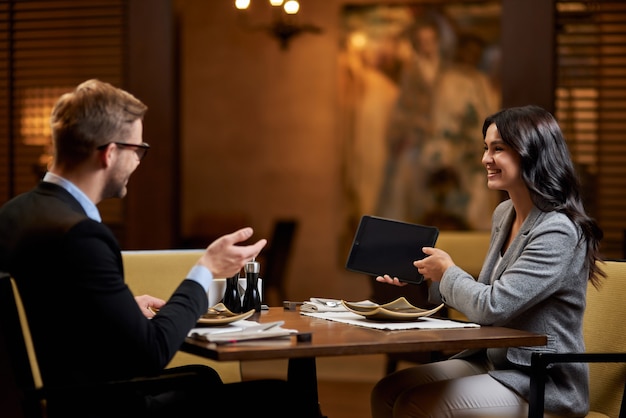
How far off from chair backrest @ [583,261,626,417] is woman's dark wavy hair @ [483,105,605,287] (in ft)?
0.63

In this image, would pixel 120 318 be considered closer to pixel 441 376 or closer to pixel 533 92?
pixel 441 376

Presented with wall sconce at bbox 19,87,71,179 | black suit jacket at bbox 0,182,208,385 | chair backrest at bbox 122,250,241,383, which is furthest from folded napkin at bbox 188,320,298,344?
wall sconce at bbox 19,87,71,179

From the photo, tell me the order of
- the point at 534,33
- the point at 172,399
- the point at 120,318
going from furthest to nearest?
the point at 534,33 → the point at 172,399 → the point at 120,318

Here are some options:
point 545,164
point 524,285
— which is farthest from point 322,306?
point 545,164

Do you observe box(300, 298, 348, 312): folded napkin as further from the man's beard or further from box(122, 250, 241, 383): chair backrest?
the man's beard

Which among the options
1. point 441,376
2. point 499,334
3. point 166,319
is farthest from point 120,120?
point 441,376

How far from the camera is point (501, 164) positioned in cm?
299

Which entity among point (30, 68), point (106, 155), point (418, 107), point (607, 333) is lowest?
point (607, 333)

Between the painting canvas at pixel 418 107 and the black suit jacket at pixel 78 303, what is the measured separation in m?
6.73

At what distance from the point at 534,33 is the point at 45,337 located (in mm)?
3348

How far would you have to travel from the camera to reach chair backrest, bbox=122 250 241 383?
11.4ft

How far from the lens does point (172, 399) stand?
2.55 metres

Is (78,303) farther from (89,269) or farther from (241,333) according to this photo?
(241,333)

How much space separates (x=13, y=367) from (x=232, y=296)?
2.94 feet
